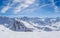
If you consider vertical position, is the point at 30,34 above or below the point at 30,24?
below

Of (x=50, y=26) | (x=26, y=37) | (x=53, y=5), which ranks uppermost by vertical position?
(x=53, y=5)

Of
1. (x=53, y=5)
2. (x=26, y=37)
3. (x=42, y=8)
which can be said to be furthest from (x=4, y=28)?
(x=53, y=5)

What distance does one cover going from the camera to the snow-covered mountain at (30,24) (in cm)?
139

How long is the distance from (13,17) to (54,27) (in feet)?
1.56

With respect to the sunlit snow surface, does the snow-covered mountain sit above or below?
above

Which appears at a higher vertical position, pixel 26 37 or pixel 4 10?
pixel 4 10

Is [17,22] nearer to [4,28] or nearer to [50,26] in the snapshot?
[4,28]

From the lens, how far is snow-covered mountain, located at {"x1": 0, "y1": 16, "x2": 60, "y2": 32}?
1393 mm

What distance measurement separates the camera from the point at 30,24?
4.59 feet

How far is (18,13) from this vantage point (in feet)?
4.60

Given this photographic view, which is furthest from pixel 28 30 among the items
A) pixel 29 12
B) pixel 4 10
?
pixel 4 10

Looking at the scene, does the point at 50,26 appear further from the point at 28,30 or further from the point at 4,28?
the point at 4,28

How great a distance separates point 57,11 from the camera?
54.9 inches

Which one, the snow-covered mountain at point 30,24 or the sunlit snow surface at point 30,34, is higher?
the snow-covered mountain at point 30,24
